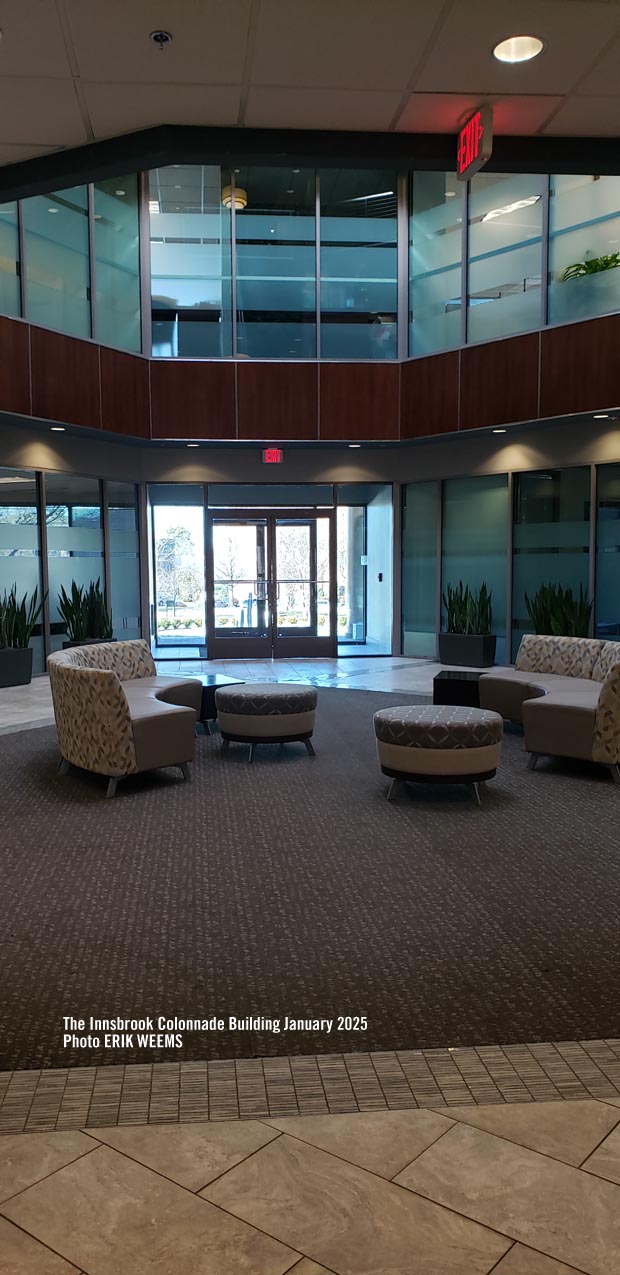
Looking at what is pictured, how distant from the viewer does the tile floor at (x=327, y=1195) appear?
1.83 metres

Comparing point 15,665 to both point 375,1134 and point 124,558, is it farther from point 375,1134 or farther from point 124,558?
point 375,1134

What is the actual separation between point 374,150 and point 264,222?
27.2 ft

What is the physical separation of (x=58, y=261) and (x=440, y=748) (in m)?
8.08

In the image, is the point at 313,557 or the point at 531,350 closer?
the point at 531,350

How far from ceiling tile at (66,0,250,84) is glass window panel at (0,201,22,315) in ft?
21.9

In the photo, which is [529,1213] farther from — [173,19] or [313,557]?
[313,557]

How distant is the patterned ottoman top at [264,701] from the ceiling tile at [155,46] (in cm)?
384

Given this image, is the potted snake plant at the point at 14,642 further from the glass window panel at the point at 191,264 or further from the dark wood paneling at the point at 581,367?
the dark wood paneling at the point at 581,367

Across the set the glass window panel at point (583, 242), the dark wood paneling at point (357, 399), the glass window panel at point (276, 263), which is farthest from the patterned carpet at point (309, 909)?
the glass window panel at point (276, 263)

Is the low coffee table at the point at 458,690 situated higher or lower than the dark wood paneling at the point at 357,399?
lower

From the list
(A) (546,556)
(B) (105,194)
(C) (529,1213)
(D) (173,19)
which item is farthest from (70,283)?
(C) (529,1213)

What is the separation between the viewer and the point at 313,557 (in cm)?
1277

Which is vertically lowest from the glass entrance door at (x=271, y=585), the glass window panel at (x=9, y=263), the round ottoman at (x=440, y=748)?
the round ottoman at (x=440, y=748)

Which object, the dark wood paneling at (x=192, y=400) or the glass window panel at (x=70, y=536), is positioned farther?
the dark wood paneling at (x=192, y=400)
